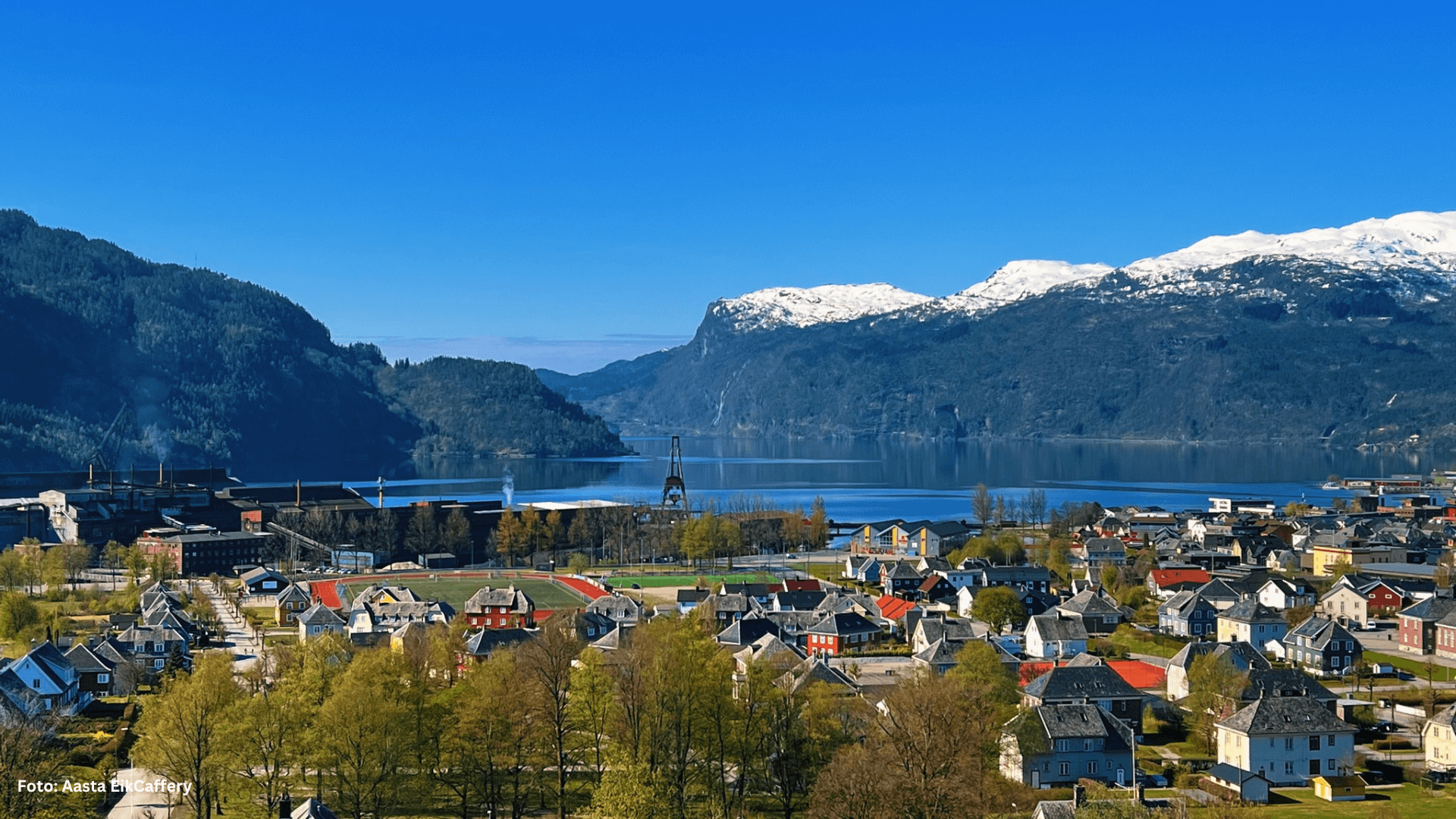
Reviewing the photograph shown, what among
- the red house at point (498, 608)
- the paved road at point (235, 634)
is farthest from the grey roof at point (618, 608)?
the paved road at point (235, 634)

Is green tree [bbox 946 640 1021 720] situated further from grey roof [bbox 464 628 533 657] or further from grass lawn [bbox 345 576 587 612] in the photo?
grass lawn [bbox 345 576 587 612]

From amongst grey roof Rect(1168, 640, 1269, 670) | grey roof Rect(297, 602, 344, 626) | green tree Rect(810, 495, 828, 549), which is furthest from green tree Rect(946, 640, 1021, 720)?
green tree Rect(810, 495, 828, 549)

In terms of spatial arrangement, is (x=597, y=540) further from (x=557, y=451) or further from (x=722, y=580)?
(x=557, y=451)

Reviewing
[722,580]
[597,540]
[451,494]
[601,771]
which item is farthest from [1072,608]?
[451,494]

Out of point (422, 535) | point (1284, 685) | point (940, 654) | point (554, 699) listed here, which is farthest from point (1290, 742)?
point (422, 535)

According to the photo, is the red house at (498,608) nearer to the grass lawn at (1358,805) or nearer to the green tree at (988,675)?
the green tree at (988,675)
